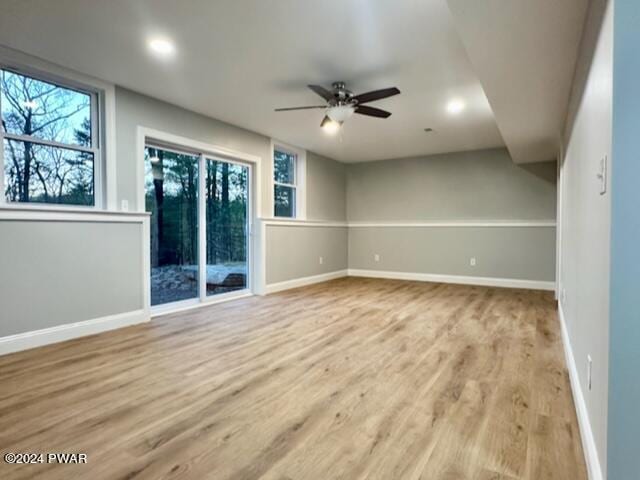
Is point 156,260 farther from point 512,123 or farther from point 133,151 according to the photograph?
point 512,123

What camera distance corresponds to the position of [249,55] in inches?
115

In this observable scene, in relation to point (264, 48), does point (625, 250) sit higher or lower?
lower

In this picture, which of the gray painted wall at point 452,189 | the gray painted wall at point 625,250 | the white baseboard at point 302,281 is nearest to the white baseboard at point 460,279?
the white baseboard at point 302,281

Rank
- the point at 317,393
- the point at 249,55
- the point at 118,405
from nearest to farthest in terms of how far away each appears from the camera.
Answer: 1. the point at 118,405
2. the point at 317,393
3. the point at 249,55

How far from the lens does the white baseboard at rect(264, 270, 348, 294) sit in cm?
556

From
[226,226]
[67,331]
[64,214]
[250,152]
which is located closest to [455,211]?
[250,152]

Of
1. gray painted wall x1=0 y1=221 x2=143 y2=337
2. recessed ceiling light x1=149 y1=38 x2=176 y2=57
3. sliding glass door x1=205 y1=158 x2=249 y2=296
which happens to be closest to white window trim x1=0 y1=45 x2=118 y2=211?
gray painted wall x1=0 y1=221 x2=143 y2=337

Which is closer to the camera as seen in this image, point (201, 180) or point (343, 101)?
point (343, 101)

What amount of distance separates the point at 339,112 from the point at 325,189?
3.42 metres

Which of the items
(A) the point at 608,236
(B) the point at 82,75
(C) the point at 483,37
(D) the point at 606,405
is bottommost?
(D) the point at 606,405

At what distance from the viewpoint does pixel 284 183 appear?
19.9 ft

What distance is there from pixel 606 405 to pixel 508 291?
4906 mm

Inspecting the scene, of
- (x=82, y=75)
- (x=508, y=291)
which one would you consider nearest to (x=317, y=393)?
(x=82, y=75)

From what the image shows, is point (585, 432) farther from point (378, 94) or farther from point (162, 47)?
point (162, 47)
